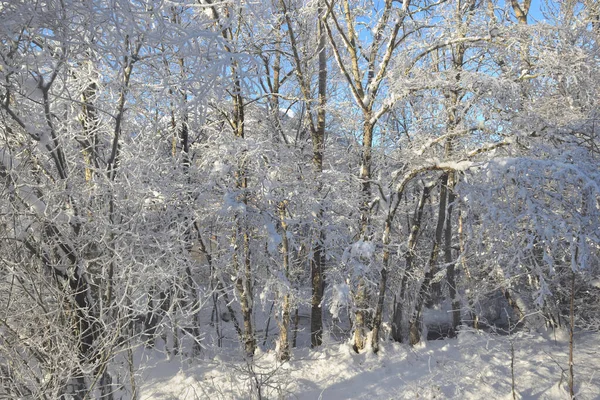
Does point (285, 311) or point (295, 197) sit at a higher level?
point (295, 197)

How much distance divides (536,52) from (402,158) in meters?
2.77

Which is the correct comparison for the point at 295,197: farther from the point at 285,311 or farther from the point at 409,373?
the point at 409,373

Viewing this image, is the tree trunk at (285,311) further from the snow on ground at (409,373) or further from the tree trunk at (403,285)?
the tree trunk at (403,285)

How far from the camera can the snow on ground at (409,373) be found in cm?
681

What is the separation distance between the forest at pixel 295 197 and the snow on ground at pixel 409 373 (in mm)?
59

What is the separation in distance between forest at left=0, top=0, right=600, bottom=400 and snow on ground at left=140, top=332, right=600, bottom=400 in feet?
0.19

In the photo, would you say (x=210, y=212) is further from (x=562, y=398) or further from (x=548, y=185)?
(x=562, y=398)

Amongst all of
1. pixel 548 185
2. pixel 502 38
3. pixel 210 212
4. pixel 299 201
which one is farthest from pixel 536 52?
pixel 210 212

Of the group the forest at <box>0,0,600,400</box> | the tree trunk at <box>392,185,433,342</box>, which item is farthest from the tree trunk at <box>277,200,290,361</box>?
the tree trunk at <box>392,185,433,342</box>

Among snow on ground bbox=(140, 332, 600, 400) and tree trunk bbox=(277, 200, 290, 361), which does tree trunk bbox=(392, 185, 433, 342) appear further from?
tree trunk bbox=(277, 200, 290, 361)

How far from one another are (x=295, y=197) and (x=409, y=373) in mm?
3759

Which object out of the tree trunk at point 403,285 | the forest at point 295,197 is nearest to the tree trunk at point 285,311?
the forest at point 295,197

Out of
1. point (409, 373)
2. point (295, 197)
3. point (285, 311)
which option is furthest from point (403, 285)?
point (295, 197)

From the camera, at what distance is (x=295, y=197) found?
25.4 feet
